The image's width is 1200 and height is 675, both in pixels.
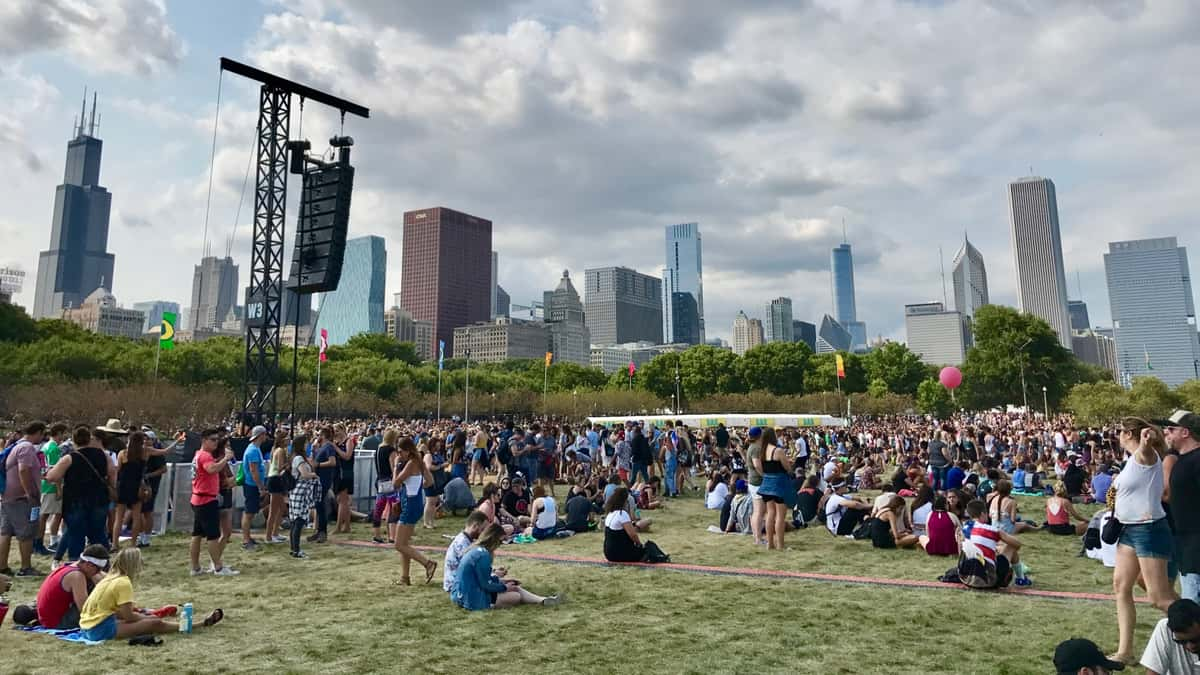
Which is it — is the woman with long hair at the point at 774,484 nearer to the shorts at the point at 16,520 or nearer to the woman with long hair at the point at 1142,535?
the woman with long hair at the point at 1142,535

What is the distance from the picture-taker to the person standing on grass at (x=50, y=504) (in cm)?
991

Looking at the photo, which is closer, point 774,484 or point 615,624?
point 615,624

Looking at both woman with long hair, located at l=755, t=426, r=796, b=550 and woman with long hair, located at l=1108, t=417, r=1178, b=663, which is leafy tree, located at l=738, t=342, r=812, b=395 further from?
woman with long hair, located at l=1108, t=417, r=1178, b=663

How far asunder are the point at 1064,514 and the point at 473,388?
73.3 meters

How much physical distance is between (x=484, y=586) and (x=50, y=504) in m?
6.84

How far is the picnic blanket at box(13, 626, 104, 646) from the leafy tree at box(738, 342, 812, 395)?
79.2 meters

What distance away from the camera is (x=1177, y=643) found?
3.87 meters

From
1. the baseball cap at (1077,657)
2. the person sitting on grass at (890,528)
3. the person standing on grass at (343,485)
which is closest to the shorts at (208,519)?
the person standing on grass at (343,485)

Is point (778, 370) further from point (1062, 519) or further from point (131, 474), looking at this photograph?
point (131, 474)

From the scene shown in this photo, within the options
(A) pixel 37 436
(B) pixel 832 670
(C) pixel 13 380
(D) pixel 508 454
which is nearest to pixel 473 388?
(C) pixel 13 380

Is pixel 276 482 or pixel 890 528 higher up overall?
pixel 276 482

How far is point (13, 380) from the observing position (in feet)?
134

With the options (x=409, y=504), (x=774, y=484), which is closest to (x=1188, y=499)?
(x=774, y=484)

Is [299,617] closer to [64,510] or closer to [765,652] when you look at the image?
[64,510]
